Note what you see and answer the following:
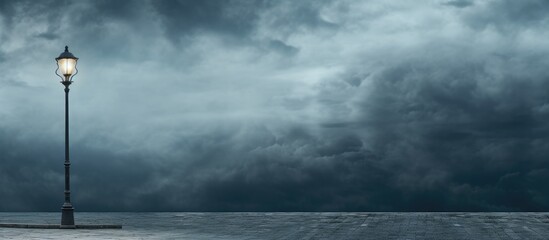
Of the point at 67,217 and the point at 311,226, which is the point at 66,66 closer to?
the point at 67,217

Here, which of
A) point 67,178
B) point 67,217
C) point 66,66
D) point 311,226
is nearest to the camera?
point 67,217

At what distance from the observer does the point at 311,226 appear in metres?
30.9

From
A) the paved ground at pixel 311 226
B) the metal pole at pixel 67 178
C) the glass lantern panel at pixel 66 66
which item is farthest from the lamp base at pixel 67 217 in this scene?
the glass lantern panel at pixel 66 66

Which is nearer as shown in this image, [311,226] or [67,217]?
[67,217]

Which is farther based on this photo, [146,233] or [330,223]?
[330,223]

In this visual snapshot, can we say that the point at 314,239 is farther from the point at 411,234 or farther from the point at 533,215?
the point at 533,215

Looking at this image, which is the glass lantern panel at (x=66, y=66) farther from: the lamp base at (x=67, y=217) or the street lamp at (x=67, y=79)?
the lamp base at (x=67, y=217)

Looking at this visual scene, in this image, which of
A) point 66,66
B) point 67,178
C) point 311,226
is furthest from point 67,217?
point 311,226

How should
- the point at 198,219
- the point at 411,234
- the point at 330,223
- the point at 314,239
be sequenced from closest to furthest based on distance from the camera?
the point at 314,239 → the point at 411,234 → the point at 330,223 → the point at 198,219

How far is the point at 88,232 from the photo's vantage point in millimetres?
26750

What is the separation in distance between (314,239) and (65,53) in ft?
35.7

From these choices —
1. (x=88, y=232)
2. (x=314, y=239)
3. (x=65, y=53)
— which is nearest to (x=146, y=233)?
(x=88, y=232)

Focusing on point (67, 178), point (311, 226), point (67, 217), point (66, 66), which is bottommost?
point (311, 226)

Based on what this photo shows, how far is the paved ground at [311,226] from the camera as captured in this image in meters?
26.2
